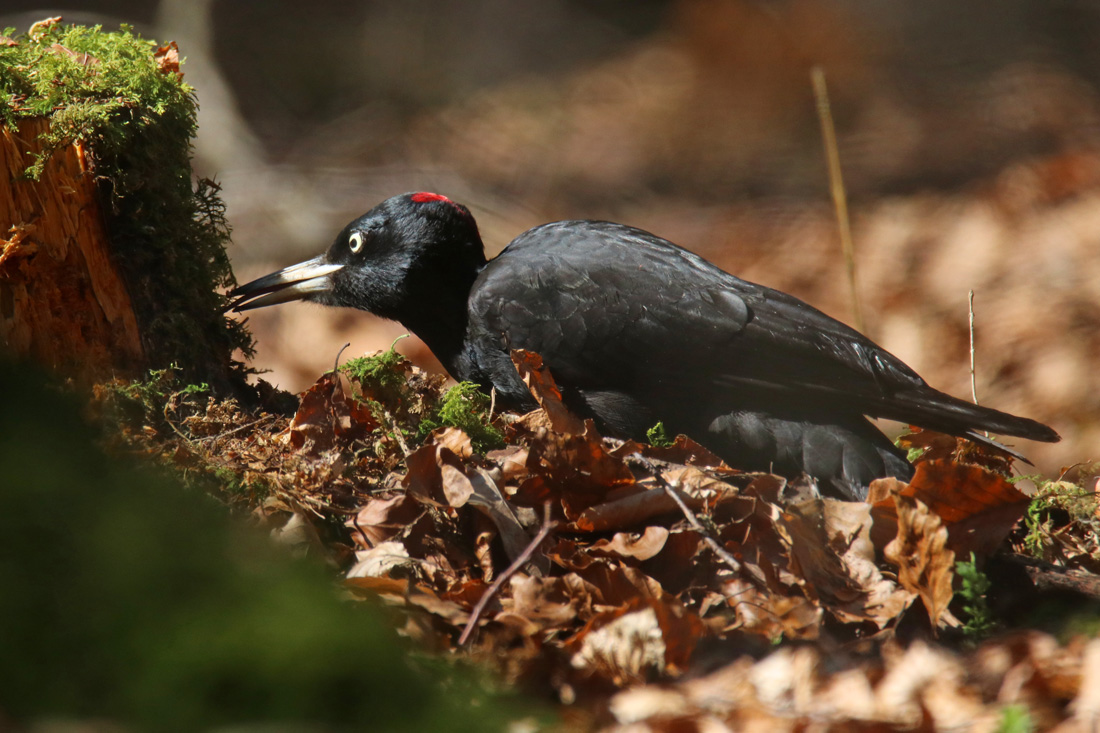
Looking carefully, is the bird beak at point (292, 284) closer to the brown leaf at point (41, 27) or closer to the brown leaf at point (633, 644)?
the brown leaf at point (41, 27)

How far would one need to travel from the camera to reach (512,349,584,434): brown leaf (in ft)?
9.12

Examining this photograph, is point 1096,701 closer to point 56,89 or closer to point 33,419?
point 33,419

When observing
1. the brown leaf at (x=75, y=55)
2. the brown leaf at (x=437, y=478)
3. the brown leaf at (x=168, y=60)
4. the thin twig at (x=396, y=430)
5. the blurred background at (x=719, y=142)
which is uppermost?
the blurred background at (x=719, y=142)

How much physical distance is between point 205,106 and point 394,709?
8.31 m

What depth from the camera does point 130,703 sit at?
1.07 metres

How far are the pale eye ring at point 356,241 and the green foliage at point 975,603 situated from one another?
8.59 ft

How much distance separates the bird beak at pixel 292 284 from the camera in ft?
11.2

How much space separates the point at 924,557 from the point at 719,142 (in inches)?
285

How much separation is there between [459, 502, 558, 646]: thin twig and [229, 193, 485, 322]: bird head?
70.9 inches

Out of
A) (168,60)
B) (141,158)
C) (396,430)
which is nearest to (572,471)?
(396,430)

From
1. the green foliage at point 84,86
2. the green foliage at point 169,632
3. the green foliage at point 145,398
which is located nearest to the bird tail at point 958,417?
the green foliage at point 169,632

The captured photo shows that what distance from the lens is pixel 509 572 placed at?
178cm

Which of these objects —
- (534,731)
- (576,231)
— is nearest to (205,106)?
(576,231)

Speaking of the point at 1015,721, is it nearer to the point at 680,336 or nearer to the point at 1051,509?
the point at 1051,509
